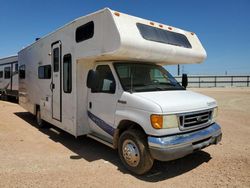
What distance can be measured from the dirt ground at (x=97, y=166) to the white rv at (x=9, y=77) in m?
9.67

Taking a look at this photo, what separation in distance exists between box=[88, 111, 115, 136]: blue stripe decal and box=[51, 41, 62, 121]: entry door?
55.2 inches

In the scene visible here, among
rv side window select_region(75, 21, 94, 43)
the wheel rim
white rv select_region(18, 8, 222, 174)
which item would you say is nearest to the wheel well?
white rv select_region(18, 8, 222, 174)

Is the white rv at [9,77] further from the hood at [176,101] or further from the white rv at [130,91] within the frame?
the hood at [176,101]

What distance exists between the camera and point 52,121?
7453 millimetres

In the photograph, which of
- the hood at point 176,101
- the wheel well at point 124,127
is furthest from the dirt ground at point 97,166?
the hood at point 176,101

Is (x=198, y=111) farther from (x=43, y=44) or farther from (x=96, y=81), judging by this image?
(x=43, y=44)

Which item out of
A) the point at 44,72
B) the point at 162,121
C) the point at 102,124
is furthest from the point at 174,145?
the point at 44,72

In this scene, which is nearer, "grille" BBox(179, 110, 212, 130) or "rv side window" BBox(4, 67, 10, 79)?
"grille" BBox(179, 110, 212, 130)

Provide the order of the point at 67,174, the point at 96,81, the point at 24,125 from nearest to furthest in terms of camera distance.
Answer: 1. the point at 67,174
2. the point at 96,81
3. the point at 24,125

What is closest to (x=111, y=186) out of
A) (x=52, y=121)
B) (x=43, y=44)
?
(x=52, y=121)

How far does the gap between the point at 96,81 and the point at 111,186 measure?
2.07 meters

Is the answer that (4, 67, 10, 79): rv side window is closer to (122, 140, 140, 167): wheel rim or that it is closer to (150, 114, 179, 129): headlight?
(122, 140, 140, 167): wheel rim

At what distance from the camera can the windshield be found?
5.01 meters

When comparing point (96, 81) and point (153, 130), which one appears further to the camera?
point (96, 81)
